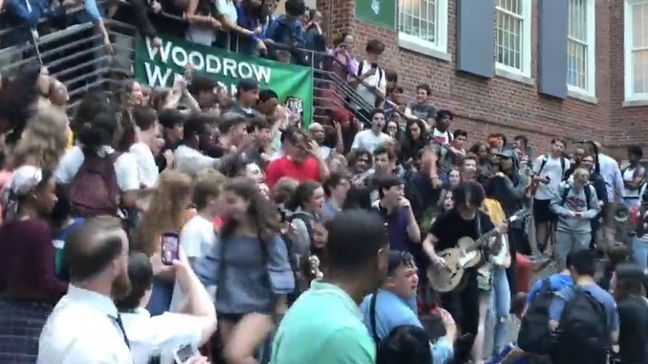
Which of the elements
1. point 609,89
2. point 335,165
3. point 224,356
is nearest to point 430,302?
point 335,165

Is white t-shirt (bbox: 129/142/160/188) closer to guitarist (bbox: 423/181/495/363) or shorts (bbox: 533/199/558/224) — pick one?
guitarist (bbox: 423/181/495/363)

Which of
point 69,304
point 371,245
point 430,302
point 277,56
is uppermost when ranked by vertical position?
point 277,56

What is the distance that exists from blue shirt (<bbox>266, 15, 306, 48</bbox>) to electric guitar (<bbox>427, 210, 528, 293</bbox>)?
5291 millimetres

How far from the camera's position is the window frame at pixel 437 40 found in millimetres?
18578

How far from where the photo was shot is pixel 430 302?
9.16m

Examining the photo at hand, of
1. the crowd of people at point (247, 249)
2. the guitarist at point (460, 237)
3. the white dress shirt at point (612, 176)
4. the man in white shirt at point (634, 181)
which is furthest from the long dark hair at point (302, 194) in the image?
the man in white shirt at point (634, 181)

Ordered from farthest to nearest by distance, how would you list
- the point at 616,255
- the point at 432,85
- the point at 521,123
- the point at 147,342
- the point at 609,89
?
the point at 609,89 → the point at 521,123 → the point at 432,85 → the point at 616,255 → the point at 147,342

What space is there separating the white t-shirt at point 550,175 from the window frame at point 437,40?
3.67 meters

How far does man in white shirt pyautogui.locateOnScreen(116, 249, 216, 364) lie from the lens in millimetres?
4094

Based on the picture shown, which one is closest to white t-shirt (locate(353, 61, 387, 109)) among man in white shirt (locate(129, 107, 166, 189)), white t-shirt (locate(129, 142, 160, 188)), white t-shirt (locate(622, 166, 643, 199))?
white t-shirt (locate(622, 166, 643, 199))

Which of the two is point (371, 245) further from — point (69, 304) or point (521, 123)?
point (521, 123)

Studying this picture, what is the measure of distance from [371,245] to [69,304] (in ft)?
3.59

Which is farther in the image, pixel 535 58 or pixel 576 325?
pixel 535 58

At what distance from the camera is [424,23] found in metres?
19.4
